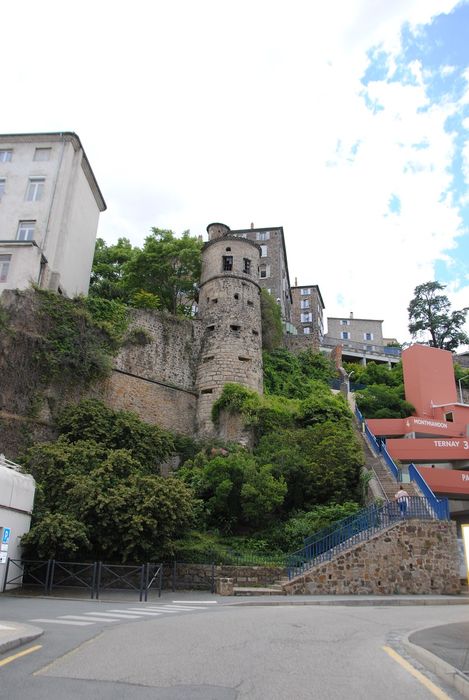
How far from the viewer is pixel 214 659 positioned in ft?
20.6

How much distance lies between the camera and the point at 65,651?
660cm

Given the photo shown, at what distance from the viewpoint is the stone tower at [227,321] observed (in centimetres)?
3105

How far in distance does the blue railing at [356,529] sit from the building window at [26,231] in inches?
824

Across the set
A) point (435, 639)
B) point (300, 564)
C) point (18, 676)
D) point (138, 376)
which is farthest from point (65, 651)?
point (138, 376)

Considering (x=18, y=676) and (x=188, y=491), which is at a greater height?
(x=188, y=491)

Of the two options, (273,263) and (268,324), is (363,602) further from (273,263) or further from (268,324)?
(273,263)

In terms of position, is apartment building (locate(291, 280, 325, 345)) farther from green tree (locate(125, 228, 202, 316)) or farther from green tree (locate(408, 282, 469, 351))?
green tree (locate(125, 228, 202, 316))

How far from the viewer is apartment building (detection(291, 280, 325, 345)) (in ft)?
204

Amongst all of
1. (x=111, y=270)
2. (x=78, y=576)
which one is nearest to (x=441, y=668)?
(x=78, y=576)

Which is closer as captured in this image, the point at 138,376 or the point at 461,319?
the point at 138,376

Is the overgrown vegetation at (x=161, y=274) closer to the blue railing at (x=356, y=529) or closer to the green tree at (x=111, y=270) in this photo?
the green tree at (x=111, y=270)

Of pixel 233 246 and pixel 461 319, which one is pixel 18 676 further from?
pixel 461 319

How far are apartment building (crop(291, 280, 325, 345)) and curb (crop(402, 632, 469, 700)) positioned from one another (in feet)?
180

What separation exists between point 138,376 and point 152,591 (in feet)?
47.2
